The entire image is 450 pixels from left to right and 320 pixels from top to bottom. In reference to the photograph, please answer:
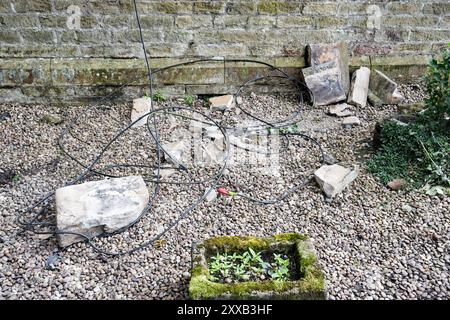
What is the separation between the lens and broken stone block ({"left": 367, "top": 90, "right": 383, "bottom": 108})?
4.91 meters

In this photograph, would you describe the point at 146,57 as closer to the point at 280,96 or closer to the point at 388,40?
the point at 280,96

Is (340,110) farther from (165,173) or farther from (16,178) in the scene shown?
(16,178)

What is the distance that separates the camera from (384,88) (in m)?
4.91

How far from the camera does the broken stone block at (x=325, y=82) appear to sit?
4883 mm

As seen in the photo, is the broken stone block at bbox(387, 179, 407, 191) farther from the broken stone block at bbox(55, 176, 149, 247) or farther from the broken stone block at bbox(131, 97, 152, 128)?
the broken stone block at bbox(131, 97, 152, 128)

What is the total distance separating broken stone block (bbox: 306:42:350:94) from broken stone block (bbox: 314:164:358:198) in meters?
1.48

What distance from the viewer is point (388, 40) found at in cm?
494

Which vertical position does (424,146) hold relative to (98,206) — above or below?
above

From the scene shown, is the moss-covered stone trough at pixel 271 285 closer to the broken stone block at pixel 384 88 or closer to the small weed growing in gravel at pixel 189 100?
the small weed growing in gravel at pixel 189 100

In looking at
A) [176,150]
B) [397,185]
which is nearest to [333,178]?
[397,185]

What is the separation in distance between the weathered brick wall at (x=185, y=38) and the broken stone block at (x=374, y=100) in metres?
0.37

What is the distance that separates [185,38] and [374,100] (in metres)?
2.24
